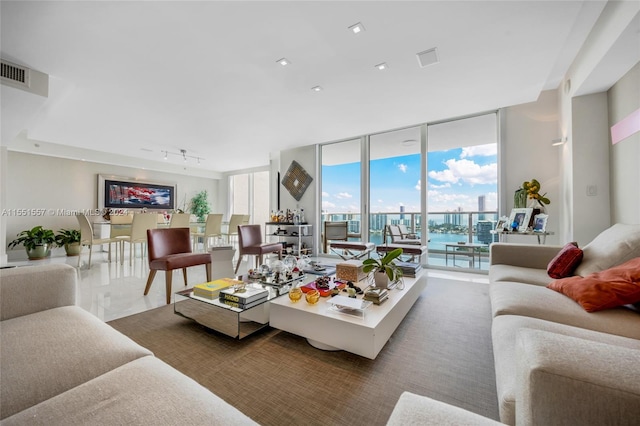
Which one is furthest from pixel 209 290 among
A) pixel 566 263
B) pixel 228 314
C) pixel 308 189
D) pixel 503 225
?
pixel 308 189

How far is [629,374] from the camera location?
20.6 inches

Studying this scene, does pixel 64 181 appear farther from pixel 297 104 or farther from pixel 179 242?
pixel 297 104

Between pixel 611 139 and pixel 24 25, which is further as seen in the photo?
pixel 611 139

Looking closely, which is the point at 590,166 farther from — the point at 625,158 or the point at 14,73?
the point at 14,73

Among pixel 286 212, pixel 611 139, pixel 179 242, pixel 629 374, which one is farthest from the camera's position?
pixel 286 212

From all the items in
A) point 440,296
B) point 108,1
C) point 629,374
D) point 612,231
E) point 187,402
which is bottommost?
point 440,296

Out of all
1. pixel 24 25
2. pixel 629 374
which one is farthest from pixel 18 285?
pixel 24 25

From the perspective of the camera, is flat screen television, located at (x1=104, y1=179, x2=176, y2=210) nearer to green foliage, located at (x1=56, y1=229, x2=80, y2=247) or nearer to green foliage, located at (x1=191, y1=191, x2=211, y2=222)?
green foliage, located at (x1=191, y1=191, x2=211, y2=222)

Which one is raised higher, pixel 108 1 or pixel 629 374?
pixel 108 1

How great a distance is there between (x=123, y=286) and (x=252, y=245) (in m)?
1.72

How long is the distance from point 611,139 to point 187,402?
13.4ft

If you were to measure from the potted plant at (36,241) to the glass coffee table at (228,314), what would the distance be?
18.2ft

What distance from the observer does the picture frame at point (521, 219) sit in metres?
3.04

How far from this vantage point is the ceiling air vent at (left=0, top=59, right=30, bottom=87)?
102 inches
